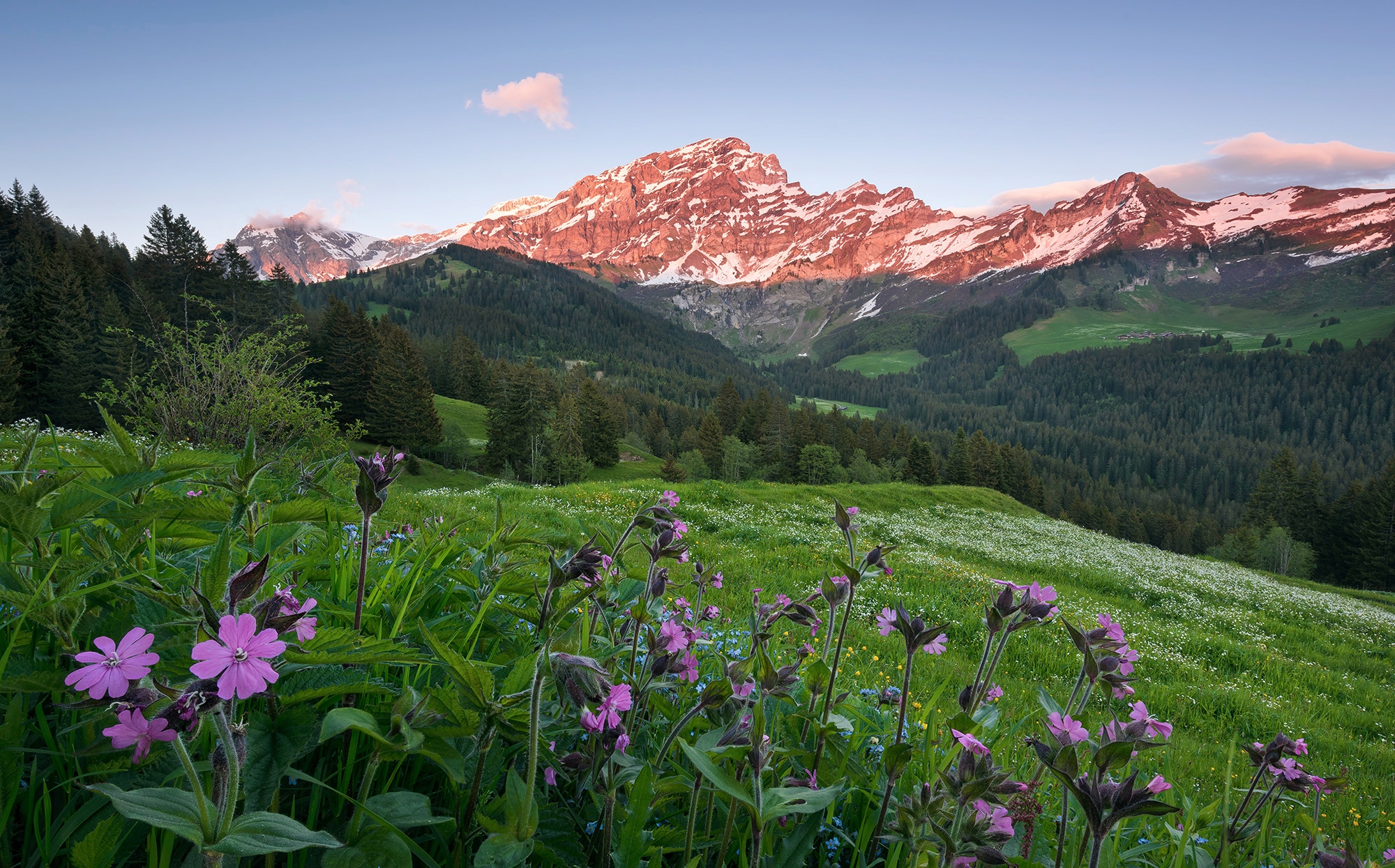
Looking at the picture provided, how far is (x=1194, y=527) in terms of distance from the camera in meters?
97.6

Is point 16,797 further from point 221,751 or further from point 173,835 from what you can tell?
point 221,751

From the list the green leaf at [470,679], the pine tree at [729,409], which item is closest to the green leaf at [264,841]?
the green leaf at [470,679]

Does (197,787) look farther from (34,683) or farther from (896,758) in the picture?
(896,758)

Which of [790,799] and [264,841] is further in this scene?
[790,799]

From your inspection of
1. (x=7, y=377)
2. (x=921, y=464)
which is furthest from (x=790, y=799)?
(x=921, y=464)

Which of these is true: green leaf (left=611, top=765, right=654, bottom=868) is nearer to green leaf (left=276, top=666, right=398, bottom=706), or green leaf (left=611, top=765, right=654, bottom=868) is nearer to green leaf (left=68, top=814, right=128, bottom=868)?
green leaf (left=276, top=666, right=398, bottom=706)

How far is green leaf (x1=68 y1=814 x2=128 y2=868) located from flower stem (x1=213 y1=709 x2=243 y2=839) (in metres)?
0.31

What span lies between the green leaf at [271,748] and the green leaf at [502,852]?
418 millimetres

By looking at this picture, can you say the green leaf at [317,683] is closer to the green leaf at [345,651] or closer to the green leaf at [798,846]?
the green leaf at [345,651]

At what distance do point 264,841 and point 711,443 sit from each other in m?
83.3

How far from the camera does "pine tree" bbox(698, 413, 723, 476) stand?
274ft

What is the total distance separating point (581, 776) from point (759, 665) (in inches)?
25.6

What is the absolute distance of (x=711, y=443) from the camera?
8419 centimetres

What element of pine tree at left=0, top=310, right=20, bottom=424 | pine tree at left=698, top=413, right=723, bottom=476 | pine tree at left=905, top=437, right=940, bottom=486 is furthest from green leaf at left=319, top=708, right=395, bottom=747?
pine tree at left=698, top=413, right=723, bottom=476
